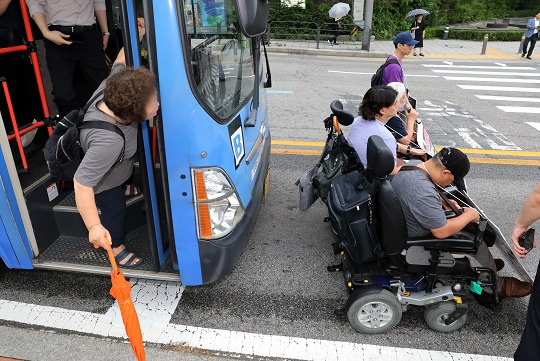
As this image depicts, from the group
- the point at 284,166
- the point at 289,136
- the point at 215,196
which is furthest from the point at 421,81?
the point at 215,196

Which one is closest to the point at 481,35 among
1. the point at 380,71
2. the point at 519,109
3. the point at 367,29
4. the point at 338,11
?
the point at 367,29

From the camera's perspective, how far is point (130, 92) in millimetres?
2389

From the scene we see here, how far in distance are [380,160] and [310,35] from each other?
15974 millimetres

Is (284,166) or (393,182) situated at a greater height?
(393,182)

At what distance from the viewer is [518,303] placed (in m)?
3.31

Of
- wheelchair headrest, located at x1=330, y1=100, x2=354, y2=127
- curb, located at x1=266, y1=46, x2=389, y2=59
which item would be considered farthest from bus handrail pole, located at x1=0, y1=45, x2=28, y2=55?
curb, located at x1=266, y1=46, x2=389, y2=59

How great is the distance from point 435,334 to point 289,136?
168 inches

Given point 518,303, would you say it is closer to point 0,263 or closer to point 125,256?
point 125,256

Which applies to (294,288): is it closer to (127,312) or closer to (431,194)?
(431,194)

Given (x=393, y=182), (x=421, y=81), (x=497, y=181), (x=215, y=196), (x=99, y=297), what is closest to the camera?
(x=215, y=196)

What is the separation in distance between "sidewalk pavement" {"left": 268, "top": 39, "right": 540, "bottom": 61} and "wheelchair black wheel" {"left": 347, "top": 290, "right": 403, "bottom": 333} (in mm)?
14050

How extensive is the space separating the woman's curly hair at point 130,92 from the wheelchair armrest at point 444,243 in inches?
73.6

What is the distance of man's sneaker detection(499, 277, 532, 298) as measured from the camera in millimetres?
3082

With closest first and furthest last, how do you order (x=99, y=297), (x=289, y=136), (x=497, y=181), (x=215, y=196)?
1. (x=215, y=196)
2. (x=99, y=297)
3. (x=497, y=181)
4. (x=289, y=136)
